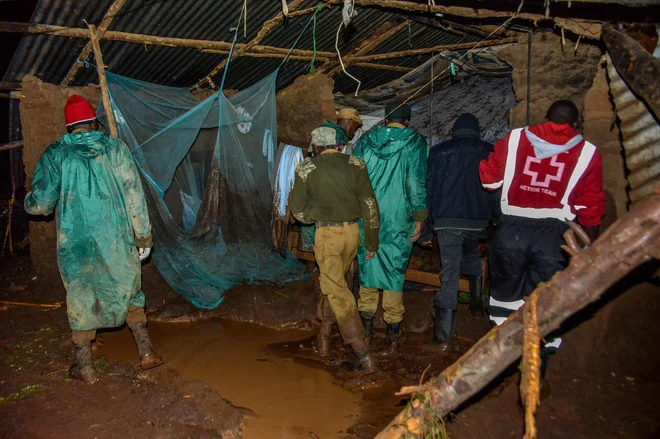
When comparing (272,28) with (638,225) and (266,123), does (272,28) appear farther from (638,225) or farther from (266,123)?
(638,225)

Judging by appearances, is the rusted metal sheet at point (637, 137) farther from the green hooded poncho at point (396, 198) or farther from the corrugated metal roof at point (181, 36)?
the corrugated metal roof at point (181, 36)

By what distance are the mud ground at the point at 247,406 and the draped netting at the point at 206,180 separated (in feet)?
4.03

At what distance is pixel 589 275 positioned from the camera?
193 cm

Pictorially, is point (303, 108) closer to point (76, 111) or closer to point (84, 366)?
point (76, 111)

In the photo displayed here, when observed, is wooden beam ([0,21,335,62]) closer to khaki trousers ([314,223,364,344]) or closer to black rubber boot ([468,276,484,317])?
khaki trousers ([314,223,364,344])

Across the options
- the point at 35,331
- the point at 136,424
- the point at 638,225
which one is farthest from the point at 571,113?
the point at 35,331

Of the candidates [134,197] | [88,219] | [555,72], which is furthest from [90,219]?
[555,72]

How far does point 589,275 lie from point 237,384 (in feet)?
9.11

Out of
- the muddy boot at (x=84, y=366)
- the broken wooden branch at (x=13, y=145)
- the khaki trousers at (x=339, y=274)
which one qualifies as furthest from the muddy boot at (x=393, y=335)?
the broken wooden branch at (x=13, y=145)

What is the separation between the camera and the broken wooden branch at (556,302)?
1845 millimetres

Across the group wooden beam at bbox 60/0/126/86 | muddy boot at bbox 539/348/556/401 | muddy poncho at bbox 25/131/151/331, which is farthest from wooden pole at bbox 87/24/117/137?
muddy boot at bbox 539/348/556/401

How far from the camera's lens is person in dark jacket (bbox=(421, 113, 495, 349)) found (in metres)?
4.33

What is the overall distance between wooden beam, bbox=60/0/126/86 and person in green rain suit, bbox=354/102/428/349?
250 cm

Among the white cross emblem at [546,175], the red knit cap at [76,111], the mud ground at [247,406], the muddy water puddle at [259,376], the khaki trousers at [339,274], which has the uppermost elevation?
the red knit cap at [76,111]
